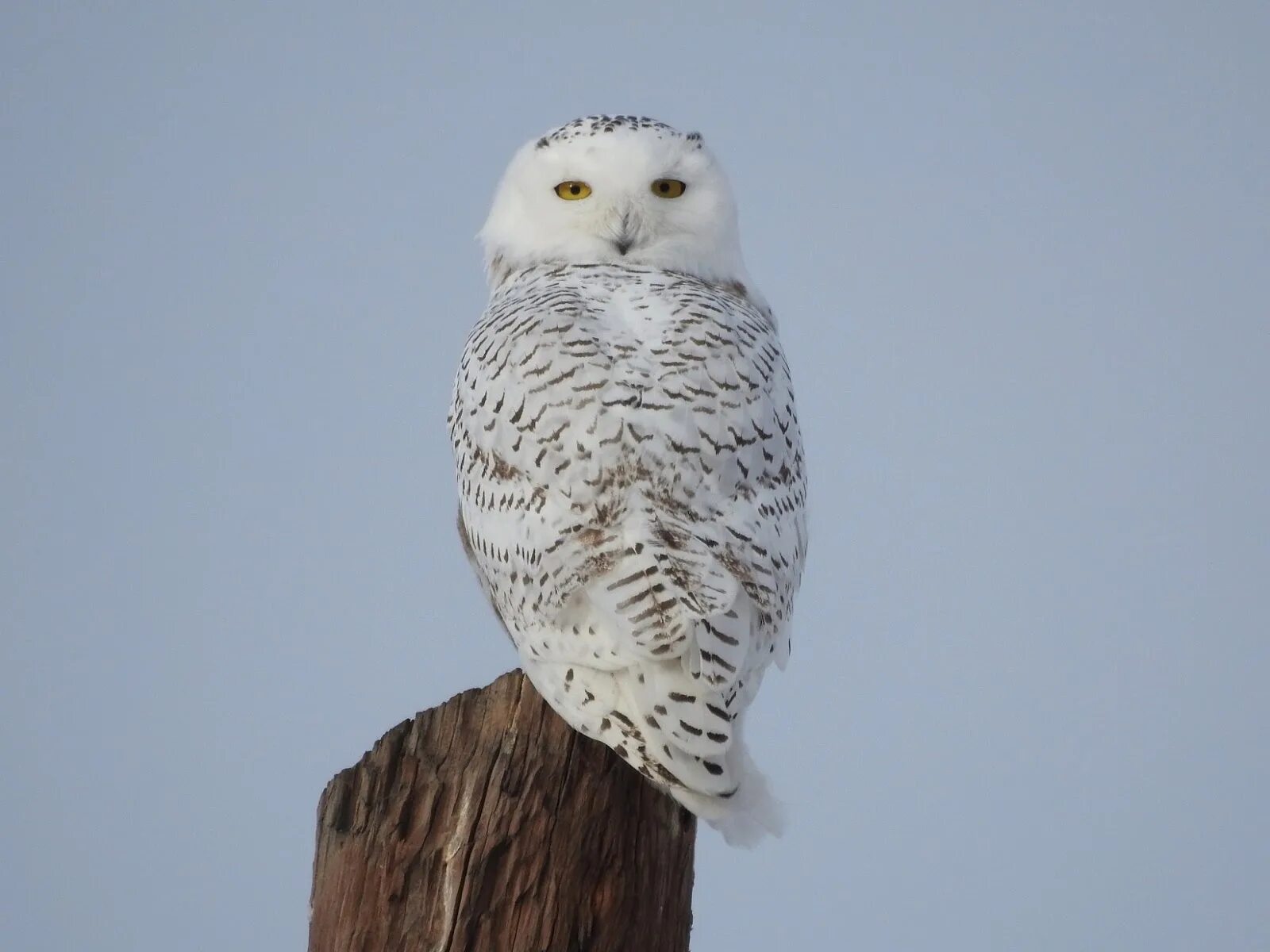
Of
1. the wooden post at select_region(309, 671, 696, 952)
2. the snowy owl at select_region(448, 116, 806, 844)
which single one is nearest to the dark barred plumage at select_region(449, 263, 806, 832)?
the snowy owl at select_region(448, 116, 806, 844)

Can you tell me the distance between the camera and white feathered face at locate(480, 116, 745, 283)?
11.5ft

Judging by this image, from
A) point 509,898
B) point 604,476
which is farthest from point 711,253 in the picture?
point 509,898

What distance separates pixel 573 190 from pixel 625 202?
15 cm

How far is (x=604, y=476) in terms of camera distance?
279cm

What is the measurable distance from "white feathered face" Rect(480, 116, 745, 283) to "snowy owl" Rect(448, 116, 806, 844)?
0.19 m

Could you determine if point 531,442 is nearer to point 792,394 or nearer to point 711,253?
point 792,394

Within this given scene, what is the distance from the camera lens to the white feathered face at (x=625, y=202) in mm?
3510

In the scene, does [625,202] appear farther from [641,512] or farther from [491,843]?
[491,843]

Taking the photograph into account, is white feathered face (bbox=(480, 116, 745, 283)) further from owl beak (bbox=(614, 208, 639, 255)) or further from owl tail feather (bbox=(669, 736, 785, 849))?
owl tail feather (bbox=(669, 736, 785, 849))

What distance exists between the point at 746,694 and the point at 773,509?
38 cm

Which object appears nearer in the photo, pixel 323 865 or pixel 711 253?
pixel 323 865

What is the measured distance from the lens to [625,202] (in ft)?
11.5

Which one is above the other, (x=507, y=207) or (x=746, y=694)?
(x=507, y=207)

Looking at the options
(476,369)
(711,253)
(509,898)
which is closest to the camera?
(509,898)
